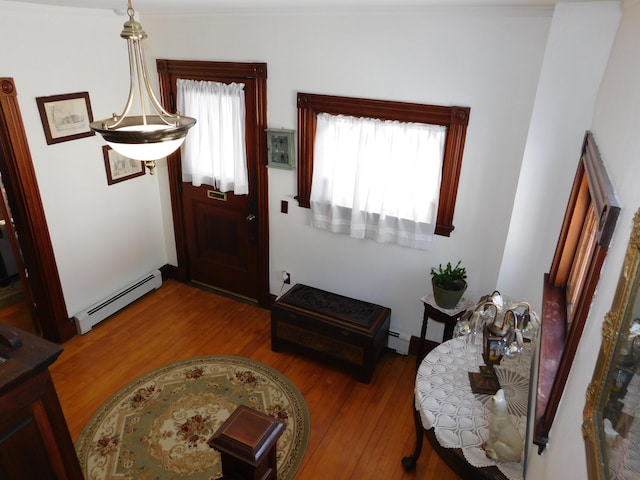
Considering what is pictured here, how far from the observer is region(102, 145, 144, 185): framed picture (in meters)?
3.80

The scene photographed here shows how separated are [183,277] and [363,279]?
2010 millimetres

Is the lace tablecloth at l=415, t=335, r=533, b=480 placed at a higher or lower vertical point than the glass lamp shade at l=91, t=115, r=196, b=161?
lower

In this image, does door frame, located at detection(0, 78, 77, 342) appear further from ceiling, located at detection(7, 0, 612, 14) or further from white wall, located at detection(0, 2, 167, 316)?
ceiling, located at detection(7, 0, 612, 14)

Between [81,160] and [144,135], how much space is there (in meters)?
2.41

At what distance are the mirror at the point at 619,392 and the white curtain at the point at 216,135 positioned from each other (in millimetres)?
3174

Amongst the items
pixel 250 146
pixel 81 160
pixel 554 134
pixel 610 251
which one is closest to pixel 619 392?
pixel 610 251

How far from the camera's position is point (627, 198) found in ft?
4.03

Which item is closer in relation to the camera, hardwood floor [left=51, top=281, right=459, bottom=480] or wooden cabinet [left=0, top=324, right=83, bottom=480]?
wooden cabinet [left=0, top=324, right=83, bottom=480]

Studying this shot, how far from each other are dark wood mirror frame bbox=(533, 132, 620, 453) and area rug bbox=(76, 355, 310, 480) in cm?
164

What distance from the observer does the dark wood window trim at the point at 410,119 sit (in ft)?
9.58

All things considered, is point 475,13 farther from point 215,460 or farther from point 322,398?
point 215,460

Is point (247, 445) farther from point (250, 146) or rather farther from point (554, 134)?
point (250, 146)

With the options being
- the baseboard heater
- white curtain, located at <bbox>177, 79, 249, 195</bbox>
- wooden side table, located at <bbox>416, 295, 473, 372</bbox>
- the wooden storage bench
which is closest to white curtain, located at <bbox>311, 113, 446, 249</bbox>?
wooden side table, located at <bbox>416, 295, 473, 372</bbox>

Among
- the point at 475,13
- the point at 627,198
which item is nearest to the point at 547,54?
the point at 475,13
